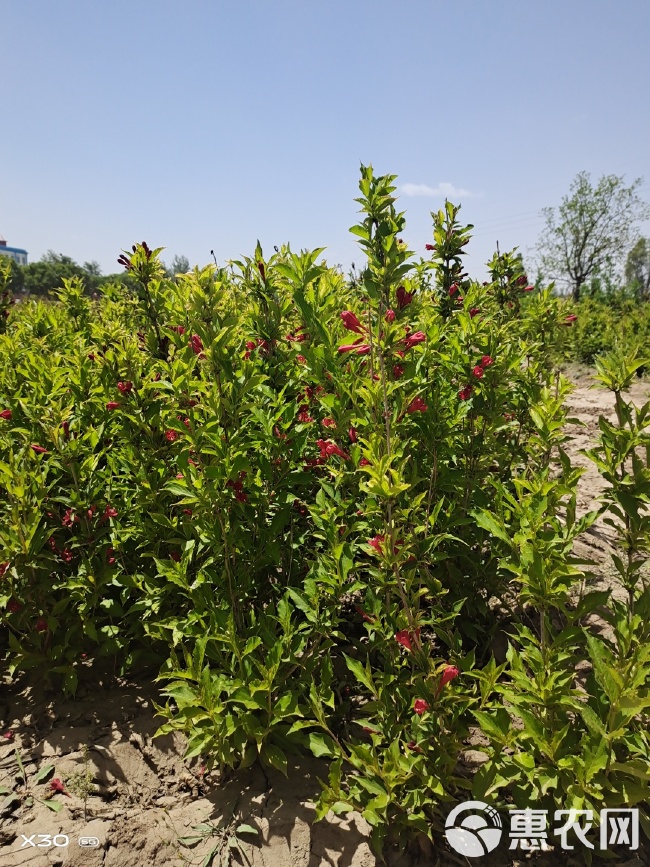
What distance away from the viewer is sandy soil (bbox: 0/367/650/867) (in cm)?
197

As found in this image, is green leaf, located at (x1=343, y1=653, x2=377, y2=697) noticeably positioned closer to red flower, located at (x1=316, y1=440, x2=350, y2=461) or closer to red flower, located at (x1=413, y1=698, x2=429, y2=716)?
red flower, located at (x1=413, y1=698, x2=429, y2=716)

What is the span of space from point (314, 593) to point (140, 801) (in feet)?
4.36

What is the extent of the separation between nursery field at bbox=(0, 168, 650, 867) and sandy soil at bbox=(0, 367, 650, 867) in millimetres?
12

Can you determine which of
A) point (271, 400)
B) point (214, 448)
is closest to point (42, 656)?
point (214, 448)

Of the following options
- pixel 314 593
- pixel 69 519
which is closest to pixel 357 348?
pixel 314 593

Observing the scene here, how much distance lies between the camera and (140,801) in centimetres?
228

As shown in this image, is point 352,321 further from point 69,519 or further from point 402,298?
point 69,519

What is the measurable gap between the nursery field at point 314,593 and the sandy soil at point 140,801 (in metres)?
0.01

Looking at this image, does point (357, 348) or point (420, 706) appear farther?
point (357, 348)

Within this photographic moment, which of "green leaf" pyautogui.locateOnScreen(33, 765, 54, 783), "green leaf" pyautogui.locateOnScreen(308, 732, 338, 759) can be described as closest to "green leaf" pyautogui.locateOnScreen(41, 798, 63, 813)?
"green leaf" pyautogui.locateOnScreen(33, 765, 54, 783)

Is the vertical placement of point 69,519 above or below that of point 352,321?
below

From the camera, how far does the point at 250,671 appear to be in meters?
2.04

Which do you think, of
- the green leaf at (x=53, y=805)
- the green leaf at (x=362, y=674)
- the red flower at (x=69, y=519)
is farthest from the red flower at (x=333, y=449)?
the green leaf at (x=53, y=805)

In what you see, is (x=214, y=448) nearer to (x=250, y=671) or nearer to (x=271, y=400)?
(x=271, y=400)
